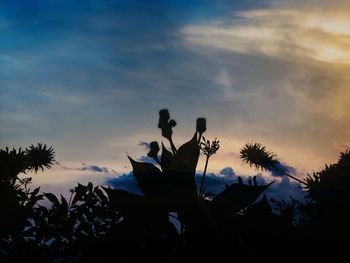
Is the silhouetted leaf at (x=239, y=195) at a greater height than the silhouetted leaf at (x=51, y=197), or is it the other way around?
the silhouetted leaf at (x=51, y=197)

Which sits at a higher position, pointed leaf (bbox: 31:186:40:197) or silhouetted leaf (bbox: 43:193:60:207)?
pointed leaf (bbox: 31:186:40:197)

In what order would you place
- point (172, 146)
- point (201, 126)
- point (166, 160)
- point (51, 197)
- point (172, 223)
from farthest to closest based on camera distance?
1. point (51, 197)
2. point (201, 126)
3. point (172, 146)
4. point (166, 160)
5. point (172, 223)

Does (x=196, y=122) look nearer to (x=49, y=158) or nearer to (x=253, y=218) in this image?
(x=253, y=218)

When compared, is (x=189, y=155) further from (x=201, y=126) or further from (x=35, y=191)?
(x=35, y=191)

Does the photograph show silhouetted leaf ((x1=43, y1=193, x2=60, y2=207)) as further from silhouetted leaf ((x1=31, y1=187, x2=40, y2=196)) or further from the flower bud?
the flower bud

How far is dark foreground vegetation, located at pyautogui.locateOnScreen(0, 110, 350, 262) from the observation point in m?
3.61

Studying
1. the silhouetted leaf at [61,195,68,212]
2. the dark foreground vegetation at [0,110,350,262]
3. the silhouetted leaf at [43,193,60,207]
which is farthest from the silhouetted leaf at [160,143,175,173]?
the silhouetted leaf at [43,193,60,207]

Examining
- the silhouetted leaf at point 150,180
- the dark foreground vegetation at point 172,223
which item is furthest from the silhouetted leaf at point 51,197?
the silhouetted leaf at point 150,180

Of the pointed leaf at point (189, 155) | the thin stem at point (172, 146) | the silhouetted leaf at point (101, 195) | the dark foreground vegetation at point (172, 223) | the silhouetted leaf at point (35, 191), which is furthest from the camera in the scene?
the silhouetted leaf at point (35, 191)

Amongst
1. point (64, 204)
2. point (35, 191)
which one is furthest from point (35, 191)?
point (64, 204)

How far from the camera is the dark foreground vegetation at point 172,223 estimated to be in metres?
3.61

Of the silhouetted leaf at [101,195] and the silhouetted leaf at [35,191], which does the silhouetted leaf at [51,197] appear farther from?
the silhouetted leaf at [101,195]

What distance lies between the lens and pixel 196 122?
539 centimetres

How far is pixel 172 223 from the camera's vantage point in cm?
407
